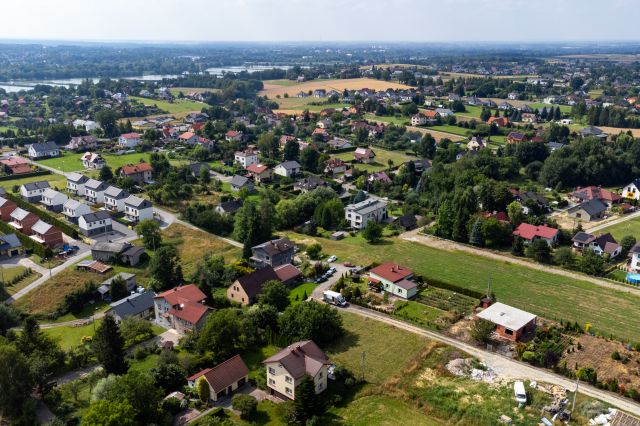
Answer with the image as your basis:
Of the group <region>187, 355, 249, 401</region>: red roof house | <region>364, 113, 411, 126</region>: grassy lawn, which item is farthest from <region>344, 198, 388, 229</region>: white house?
<region>364, 113, 411, 126</region>: grassy lawn

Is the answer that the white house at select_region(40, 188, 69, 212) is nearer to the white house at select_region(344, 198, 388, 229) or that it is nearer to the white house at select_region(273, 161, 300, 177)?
the white house at select_region(273, 161, 300, 177)

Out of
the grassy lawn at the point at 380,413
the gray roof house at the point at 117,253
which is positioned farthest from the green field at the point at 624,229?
the gray roof house at the point at 117,253

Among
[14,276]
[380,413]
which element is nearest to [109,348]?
[380,413]

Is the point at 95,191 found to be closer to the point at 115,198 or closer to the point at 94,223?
the point at 115,198

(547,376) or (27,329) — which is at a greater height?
(27,329)

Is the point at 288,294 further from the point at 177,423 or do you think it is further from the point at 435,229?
the point at 435,229

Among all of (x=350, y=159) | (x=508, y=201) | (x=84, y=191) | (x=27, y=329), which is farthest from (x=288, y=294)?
(x=350, y=159)
